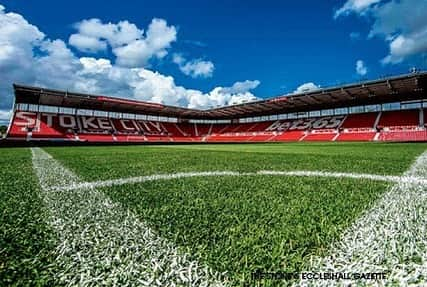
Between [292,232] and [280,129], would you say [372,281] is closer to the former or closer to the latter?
[292,232]

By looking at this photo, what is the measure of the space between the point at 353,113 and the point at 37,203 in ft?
151

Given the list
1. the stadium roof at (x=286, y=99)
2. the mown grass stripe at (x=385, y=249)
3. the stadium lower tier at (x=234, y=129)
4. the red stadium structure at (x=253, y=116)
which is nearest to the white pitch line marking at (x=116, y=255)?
the mown grass stripe at (x=385, y=249)

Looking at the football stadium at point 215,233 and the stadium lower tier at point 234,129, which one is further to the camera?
the stadium lower tier at point 234,129

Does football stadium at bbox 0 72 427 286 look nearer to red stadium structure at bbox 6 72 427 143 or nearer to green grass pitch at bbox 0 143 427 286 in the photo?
green grass pitch at bbox 0 143 427 286

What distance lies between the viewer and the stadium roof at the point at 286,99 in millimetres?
31469

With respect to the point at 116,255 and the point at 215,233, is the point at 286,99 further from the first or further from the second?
the point at 116,255

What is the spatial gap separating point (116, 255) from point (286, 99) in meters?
39.1

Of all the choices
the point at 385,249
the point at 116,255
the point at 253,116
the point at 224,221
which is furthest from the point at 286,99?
the point at 116,255

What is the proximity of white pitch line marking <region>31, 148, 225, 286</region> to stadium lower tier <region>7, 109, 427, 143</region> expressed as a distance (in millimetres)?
34855

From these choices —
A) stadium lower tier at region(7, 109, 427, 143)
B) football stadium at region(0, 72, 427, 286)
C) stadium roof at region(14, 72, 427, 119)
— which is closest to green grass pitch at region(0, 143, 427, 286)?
football stadium at region(0, 72, 427, 286)

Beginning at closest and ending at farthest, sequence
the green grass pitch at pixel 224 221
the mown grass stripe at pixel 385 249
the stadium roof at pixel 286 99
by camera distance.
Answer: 1. the mown grass stripe at pixel 385 249
2. the green grass pitch at pixel 224 221
3. the stadium roof at pixel 286 99

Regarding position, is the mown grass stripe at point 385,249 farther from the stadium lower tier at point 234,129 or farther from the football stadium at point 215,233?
the stadium lower tier at point 234,129

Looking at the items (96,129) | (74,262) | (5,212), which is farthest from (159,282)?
(96,129)

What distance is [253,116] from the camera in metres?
54.2
